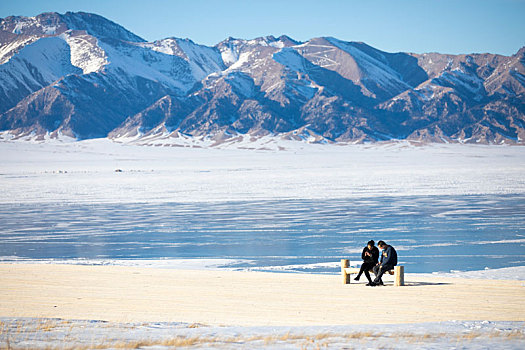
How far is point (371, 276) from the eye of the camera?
18562 millimetres

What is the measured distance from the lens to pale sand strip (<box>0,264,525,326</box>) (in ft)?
45.0

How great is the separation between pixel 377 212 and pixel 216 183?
2721cm

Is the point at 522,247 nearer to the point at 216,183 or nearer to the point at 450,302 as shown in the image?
the point at 450,302

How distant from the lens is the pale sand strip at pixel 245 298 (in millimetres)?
13711

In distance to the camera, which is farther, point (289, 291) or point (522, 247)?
point (522, 247)

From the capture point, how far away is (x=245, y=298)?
15656 millimetres

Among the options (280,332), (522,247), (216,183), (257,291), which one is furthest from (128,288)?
(216,183)

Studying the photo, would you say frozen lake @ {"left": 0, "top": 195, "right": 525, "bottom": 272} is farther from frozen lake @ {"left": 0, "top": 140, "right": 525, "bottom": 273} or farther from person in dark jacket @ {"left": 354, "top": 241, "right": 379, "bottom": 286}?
person in dark jacket @ {"left": 354, "top": 241, "right": 379, "bottom": 286}

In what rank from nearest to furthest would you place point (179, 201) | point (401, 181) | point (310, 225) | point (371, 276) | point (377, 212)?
point (371, 276) < point (310, 225) < point (377, 212) < point (179, 201) < point (401, 181)

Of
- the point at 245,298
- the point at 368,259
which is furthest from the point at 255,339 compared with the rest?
the point at 368,259

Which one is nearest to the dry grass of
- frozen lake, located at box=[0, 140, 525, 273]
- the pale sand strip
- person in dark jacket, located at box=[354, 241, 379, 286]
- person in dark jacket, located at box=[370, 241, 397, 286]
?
the pale sand strip

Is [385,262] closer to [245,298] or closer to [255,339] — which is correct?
[245,298]

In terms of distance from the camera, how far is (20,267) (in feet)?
66.2

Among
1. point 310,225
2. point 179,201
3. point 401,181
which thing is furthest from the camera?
point 401,181
